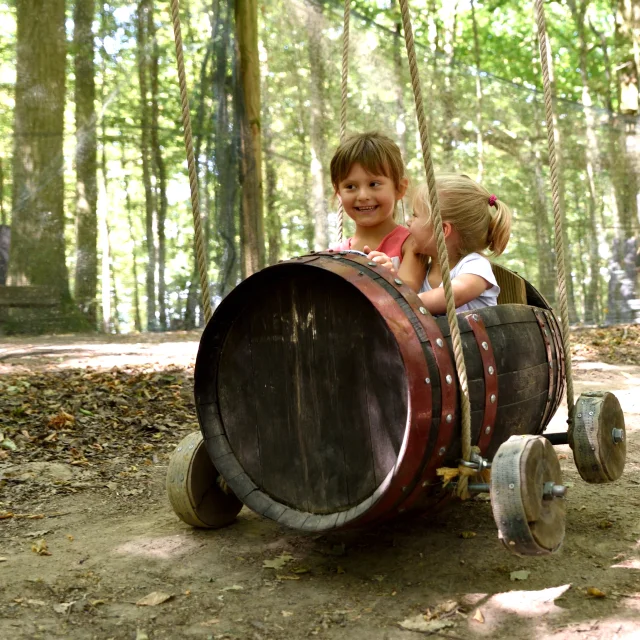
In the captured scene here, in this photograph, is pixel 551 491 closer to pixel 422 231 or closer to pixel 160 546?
pixel 422 231

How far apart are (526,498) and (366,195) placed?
158 cm

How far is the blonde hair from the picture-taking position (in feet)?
9.38

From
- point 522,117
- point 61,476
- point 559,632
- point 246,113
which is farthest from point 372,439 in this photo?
point 522,117

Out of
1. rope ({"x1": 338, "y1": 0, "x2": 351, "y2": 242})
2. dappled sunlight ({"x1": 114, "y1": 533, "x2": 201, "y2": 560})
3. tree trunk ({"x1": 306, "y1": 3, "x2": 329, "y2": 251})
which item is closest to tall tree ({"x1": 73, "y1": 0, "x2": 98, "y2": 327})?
tree trunk ({"x1": 306, "y1": 3, "x2": 329, "y2": 251})

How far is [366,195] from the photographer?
10.7 feet

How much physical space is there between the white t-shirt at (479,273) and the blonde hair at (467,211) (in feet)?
0.22

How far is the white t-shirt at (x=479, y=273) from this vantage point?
279 cm

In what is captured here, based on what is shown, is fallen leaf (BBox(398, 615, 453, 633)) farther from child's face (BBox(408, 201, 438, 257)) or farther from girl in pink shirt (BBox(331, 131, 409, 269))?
girl in pink shirt (BBox(331, 131, 409, 269))

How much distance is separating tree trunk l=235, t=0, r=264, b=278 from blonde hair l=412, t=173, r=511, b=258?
467 centimetres

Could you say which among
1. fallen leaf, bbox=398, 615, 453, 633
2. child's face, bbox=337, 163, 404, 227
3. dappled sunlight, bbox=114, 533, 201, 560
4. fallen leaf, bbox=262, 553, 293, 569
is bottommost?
fallen leaf, bbox=398, 615, 453, 633

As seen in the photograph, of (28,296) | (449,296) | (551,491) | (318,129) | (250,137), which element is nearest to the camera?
(551,491)

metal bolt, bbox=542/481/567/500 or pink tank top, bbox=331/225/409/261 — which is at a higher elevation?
pink tank top, bbox=331/225/409/261

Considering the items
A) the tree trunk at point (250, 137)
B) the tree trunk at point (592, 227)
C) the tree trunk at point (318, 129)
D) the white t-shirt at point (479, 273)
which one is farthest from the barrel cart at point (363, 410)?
the tree trunk at point (592, 227)

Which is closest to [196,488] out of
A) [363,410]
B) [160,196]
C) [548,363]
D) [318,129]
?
[363,410]
